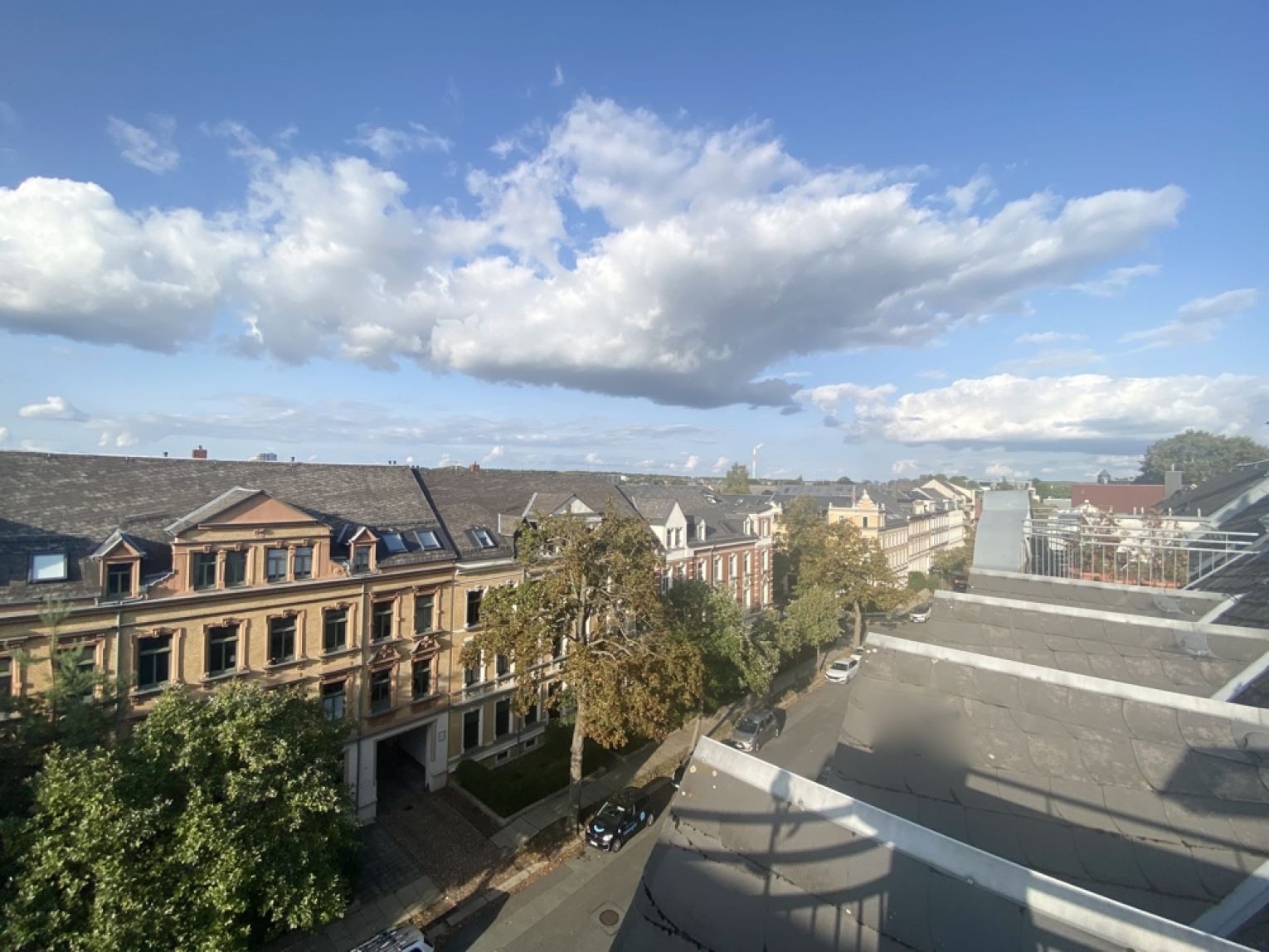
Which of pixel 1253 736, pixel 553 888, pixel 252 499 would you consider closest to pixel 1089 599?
pixel 1253 736

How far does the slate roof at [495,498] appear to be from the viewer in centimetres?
2590

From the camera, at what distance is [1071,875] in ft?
24.0

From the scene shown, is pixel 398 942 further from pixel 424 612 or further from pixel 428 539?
pixel 428 539

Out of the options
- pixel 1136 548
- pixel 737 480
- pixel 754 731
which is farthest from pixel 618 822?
pixel 737 480

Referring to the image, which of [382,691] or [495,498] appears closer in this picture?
[382,691]

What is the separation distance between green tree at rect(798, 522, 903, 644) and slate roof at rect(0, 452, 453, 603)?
27.5m

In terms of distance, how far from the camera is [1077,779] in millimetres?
8789

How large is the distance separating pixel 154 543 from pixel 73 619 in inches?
110

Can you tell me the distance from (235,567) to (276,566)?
3.82 ft

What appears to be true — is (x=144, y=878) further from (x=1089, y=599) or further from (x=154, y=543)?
(x=1089, y=599)

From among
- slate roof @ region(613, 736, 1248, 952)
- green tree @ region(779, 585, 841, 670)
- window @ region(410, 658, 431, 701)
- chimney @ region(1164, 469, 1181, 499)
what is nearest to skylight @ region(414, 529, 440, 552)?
window @ region(410, 658, 431, 701)

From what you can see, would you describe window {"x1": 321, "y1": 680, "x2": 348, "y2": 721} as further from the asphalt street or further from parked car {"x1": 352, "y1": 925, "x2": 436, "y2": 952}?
the asphalt street

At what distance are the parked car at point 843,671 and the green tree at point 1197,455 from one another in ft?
281

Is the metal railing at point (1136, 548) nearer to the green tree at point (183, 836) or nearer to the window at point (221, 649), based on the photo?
the green tree at point (183, 836)
